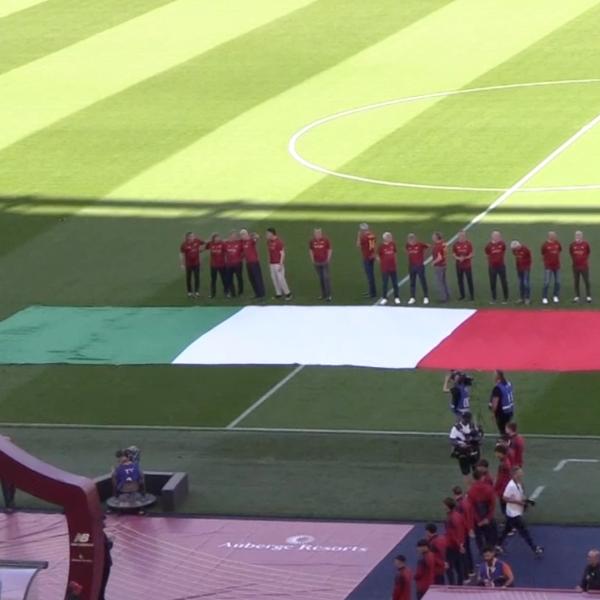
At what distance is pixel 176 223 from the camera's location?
45844mm

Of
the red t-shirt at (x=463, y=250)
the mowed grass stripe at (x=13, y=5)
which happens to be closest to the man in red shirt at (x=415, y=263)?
the red t-shirt at (x=463, y=250)

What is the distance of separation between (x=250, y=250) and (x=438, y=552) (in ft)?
49.5

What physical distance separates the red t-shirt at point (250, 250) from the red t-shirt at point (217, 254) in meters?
0.45

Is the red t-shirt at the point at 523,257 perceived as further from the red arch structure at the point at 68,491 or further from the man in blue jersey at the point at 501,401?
the red arch structure at the point at 68,491

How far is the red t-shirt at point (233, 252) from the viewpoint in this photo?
39969 mm

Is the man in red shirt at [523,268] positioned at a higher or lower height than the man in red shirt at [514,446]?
lower

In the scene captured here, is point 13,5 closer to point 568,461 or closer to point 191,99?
point 191,99

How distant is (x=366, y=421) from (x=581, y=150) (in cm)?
1774

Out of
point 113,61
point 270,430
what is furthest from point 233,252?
point 113,61

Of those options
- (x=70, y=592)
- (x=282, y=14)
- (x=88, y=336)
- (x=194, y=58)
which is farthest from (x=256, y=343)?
(x=282, y=14)

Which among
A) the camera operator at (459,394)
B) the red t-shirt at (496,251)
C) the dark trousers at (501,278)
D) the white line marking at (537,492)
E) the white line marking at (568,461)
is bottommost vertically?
the white line marking at (568,461)

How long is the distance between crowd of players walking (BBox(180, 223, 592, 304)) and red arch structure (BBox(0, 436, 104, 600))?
16.3 m

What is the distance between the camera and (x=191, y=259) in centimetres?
4034

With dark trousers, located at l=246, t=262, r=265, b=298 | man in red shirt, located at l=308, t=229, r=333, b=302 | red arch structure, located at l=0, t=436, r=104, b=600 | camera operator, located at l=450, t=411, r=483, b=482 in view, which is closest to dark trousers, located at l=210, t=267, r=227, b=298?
dark trousers, located at l=246, t=262, r=265, b=298
